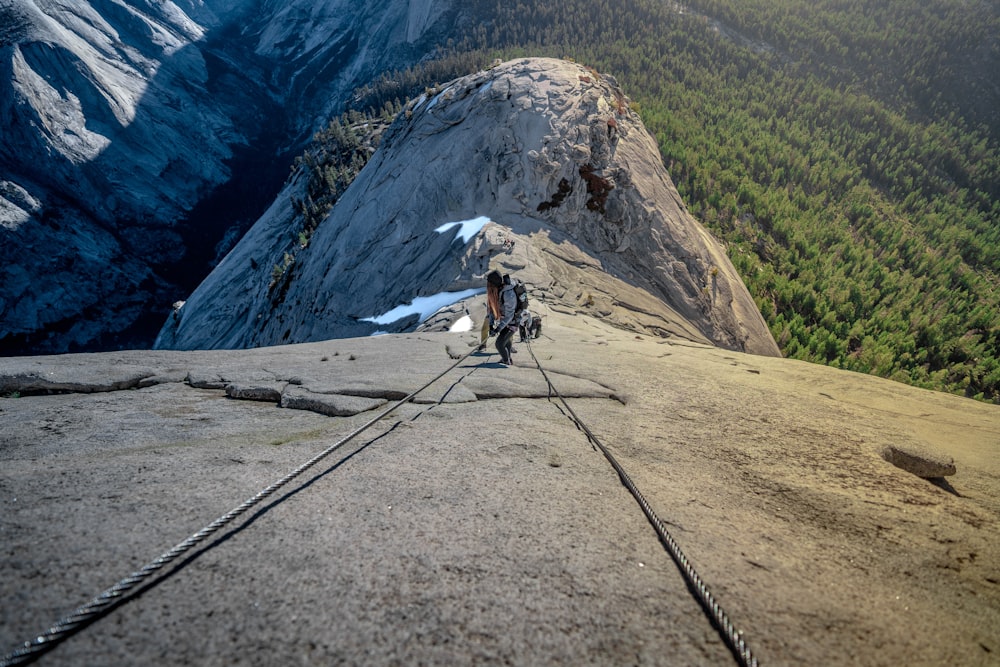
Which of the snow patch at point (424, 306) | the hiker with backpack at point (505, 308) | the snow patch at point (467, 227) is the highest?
the snow patch at point (467, 227)

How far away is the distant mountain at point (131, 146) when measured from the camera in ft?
145

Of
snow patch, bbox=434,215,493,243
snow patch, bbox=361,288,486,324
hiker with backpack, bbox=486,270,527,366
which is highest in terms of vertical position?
snow patch, bbox=434,215,493,243

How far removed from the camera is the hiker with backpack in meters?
7.19

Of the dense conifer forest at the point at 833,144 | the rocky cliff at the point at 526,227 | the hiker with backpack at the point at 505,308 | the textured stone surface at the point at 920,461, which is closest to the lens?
the textured stone surface at the point at 920,461

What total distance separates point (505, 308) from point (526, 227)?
10318 millimetres

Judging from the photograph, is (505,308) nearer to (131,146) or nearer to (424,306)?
(424,306)

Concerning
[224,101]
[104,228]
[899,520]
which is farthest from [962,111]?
[224,101]

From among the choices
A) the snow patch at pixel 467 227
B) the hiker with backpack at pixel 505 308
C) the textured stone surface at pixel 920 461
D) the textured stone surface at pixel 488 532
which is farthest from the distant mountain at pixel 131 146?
the textured stone surface at pixel 920 461

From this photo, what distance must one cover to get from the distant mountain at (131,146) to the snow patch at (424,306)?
46787 millimetres

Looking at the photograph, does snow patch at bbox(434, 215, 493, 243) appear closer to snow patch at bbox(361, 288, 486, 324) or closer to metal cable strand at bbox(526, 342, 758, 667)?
snow patch at bbox(361, 288, 486, 324)

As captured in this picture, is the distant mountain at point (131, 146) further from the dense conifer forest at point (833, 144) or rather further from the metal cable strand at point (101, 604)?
the metal cable strand at point (101, 604)

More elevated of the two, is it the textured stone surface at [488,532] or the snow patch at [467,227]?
the snow patch at [467,227]

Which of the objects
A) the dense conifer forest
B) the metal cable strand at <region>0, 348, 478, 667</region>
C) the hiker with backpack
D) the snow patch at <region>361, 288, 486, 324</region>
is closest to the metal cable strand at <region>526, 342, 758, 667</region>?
the metal cable strand at <region>0, 348, 478, 667</region>

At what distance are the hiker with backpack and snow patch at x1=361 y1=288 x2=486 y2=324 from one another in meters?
5.66
